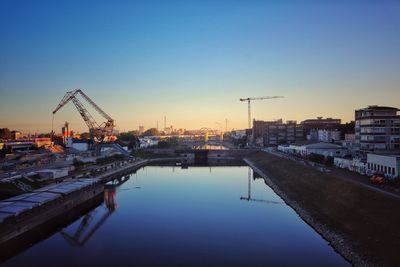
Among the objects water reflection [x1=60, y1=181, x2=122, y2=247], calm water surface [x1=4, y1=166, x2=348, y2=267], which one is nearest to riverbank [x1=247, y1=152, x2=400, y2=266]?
calm water surface [x1=4, y1=166, x2=348, y2=267]

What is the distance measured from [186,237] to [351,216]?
6676 mm

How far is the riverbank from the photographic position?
35.2 feet

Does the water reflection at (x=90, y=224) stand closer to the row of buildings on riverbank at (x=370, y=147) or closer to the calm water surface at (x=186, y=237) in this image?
the calm water surface at (x=186, y=237)

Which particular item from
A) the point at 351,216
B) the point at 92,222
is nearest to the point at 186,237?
the point at 92,222

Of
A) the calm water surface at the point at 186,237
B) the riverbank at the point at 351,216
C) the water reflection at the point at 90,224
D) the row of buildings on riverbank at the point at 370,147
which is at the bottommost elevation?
the water reflection at the point at 90,224

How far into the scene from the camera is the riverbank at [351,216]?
10.7 m

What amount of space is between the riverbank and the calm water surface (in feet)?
1.83

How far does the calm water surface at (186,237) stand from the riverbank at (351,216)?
557 mm

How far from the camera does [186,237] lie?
14.3m

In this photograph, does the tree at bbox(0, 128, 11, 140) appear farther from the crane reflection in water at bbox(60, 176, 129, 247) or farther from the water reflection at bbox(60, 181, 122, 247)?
the water reflection at bbox(60, 181, 122, 247)

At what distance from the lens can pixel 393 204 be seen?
43.9 ft

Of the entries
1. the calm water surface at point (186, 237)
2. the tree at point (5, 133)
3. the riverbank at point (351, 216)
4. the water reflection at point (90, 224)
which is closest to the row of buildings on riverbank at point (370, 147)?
the riverbank at point (351, 216)

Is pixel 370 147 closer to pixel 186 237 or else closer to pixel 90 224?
pixel 186 237

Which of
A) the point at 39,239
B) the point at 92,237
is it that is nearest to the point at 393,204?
the point at 92,237
